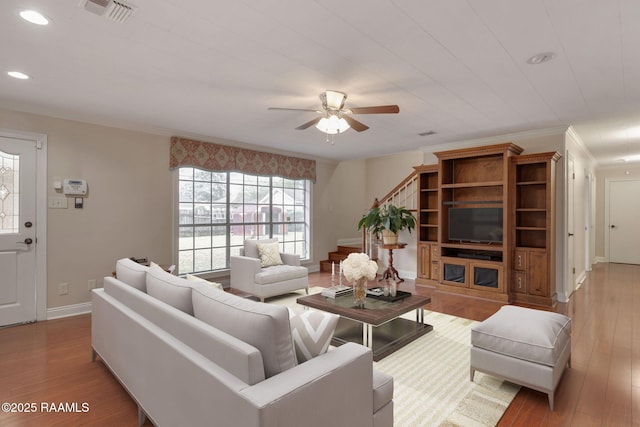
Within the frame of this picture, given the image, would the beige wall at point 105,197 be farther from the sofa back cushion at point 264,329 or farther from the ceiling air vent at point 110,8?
the sofa back cushion at point 264,329

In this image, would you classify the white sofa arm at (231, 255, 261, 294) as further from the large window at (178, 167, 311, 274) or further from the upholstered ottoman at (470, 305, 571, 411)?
the upholstered ottoman at (470, 305, 571, 411)

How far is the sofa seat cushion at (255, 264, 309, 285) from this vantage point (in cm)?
461

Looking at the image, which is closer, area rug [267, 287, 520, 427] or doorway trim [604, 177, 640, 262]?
area rug [267, 287, 520, 427]

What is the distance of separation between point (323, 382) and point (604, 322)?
4121 mm

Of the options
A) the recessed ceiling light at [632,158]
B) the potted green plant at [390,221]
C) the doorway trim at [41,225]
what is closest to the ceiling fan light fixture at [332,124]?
the potted green plant at [390,221]

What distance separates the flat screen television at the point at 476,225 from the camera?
493 centimetres

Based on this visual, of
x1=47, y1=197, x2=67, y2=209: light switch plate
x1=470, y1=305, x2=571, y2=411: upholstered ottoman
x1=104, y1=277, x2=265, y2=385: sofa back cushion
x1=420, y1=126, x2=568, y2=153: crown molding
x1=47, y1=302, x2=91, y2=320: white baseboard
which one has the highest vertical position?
x1=420, y1=126, x2=568, y2=153: crown molding

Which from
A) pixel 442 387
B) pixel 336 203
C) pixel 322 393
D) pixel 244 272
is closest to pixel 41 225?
pixel 244 272

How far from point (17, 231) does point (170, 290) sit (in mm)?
3064

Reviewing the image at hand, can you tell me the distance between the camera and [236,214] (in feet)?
19.2

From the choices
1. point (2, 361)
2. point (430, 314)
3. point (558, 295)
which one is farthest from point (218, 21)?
point (558, 295)

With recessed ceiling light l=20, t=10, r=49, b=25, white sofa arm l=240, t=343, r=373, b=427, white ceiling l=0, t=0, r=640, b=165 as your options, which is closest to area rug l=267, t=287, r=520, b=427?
white sofa arm l=240, t=343, r=373, b=427

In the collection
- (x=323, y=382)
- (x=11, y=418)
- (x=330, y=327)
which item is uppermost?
(x=330, y=327)

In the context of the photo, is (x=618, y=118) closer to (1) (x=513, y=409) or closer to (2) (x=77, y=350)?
(1) (x=513, y=409)
